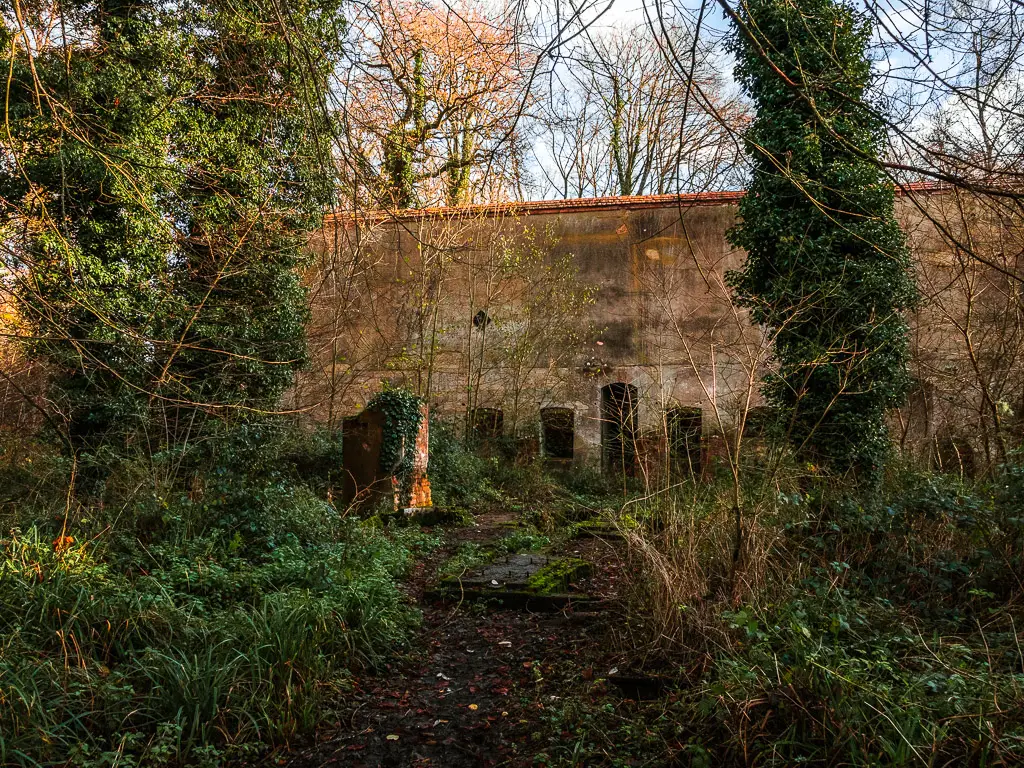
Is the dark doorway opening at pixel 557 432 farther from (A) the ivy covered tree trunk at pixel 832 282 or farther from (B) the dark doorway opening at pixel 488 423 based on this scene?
(A) the ivy covered tree trunk at pixel 832 282

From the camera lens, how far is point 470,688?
454cm

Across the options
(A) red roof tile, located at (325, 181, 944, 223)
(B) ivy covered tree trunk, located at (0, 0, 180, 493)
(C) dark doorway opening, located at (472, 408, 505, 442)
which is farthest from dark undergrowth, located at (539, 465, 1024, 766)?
(A) red roof tile, located at (325, 181, 944, 223)

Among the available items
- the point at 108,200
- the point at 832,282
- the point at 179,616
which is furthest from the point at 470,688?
the point at 108,200

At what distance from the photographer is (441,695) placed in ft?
14.6

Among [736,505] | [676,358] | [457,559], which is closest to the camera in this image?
[736,505]

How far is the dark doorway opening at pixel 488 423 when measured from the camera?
16062 millimetres

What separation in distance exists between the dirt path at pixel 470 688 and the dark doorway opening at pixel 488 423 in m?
9.61

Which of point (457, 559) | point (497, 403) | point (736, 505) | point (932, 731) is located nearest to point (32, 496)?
point (457, 559)

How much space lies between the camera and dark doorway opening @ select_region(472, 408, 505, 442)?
1606cm

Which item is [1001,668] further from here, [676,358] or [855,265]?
[676,358]

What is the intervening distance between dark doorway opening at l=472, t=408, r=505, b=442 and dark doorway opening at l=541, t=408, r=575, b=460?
3.22 ft

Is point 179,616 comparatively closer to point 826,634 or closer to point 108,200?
point 826,634

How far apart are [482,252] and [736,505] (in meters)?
12.7

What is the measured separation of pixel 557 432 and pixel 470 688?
41.0 ft
